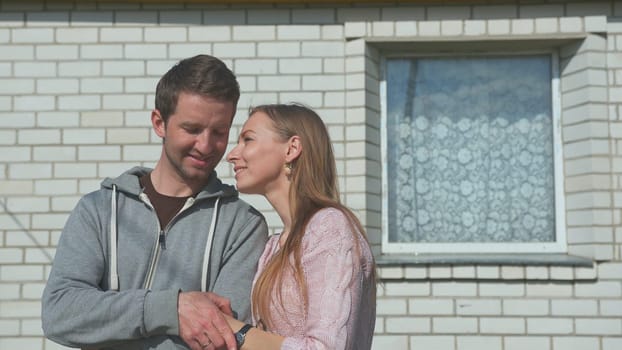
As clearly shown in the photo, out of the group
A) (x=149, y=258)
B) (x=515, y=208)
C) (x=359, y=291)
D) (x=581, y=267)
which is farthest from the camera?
(x=515, y=208)

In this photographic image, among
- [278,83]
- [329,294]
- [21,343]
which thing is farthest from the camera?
[278,83]

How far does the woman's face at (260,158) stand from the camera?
289 centimetres

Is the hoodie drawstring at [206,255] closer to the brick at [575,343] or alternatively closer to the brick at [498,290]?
the brick at [498,290]

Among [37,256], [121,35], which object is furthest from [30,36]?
[37,256]

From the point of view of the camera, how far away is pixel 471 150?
279 inches

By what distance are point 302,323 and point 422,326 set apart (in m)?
4.15

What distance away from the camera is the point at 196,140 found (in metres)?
2.89

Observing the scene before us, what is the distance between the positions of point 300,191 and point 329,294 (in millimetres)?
396

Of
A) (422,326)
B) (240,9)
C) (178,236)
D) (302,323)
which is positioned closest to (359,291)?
(302,323)

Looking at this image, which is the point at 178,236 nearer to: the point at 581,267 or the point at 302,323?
the point at 302,323

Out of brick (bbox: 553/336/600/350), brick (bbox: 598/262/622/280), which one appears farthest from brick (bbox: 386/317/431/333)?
brick (bbox: 598/262/622/280)

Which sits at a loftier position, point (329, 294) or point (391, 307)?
point (329, 294)

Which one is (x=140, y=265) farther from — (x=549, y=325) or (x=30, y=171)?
(x=549, y=325)

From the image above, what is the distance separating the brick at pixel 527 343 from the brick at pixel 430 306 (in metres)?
0.43
